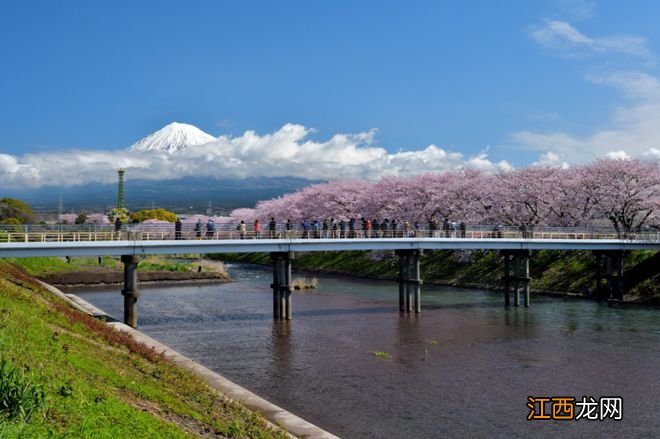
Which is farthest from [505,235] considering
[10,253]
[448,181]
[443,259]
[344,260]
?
[10,253]

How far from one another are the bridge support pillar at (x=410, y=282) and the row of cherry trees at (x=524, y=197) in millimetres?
22321

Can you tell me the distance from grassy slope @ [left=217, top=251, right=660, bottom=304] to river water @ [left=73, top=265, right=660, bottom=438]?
201 inches

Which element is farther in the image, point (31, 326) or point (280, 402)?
point (280, 402)

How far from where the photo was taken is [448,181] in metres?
81.5

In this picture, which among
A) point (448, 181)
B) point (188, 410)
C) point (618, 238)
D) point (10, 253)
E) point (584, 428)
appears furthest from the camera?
point (448, 181)

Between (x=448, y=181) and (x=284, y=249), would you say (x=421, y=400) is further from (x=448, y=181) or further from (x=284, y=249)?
(x=448, y=181)

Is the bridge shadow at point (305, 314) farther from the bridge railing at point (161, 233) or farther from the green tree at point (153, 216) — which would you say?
the green tree at point (153, 216)

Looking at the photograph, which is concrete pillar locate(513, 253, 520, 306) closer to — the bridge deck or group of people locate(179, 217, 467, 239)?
the bridge deck

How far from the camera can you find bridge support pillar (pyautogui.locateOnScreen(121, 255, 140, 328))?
3656cm

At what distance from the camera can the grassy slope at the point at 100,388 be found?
35.9 ft

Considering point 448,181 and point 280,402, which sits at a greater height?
point 448,181

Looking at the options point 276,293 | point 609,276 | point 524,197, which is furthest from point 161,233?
point 524,197

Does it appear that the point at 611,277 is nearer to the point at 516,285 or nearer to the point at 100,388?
the point at 516,285

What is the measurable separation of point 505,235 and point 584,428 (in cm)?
3615
